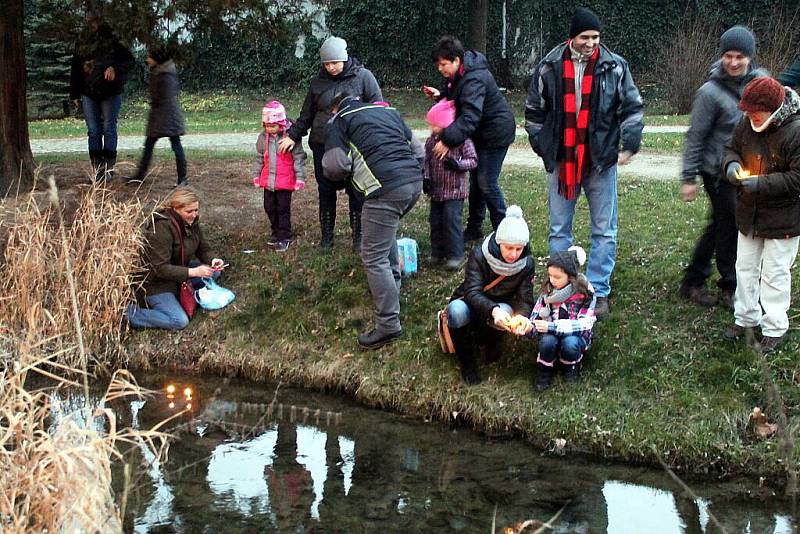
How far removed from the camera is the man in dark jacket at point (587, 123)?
6.25 metres

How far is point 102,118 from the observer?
10.3 m

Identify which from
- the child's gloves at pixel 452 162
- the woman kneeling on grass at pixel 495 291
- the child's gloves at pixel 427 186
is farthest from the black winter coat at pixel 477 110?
the woman kneeling on grass at pixel 495 291

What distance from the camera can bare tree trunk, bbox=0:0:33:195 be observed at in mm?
9523

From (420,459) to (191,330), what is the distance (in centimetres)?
256

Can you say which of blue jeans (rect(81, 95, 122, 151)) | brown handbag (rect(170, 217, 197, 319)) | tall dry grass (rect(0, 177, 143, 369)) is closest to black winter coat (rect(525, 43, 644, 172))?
brown handbag (rect(170, 217, 197, 319))

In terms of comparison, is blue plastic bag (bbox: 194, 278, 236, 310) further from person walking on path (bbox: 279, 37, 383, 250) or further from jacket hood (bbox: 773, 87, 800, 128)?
jacket hood (bbox: 773, 87, 800, 128)

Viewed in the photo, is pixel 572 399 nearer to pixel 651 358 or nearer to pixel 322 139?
pixel 651 358

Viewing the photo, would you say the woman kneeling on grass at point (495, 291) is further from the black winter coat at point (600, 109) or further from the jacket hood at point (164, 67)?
the jacket hood at point (164, 67)

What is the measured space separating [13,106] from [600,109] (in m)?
6.32

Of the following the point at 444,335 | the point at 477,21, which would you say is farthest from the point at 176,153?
the point at 477,21

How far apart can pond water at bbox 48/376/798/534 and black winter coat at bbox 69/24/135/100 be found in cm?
453

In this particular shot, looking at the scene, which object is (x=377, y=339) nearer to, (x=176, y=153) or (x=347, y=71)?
(x=347, y=71)

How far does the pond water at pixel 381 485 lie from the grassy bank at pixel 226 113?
11196 millimetres

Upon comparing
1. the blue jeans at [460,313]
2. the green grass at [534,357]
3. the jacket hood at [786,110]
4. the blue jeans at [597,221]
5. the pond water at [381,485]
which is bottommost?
the pond water at [381,485]
